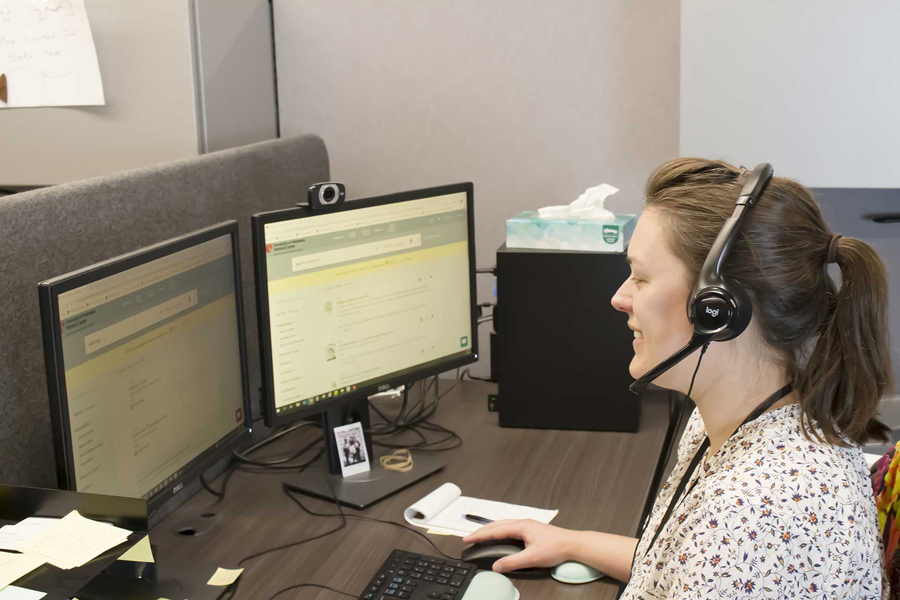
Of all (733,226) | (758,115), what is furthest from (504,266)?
(733,226)

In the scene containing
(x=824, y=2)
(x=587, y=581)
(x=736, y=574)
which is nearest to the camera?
(x=736, y=574)

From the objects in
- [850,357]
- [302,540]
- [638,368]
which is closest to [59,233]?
[302,540]

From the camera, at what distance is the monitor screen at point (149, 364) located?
3.20 feet

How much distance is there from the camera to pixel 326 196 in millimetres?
1306

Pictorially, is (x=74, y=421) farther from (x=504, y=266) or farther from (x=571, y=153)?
(x=571, y=153)

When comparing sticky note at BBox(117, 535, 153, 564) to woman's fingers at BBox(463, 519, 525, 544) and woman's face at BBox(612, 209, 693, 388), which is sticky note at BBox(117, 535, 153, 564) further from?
woman's face at BBox(612, 209, 693, 388)

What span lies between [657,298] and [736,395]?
0.13 meters

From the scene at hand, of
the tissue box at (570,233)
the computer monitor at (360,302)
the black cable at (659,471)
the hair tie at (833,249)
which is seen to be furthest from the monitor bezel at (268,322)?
the hair tie at (833,249)

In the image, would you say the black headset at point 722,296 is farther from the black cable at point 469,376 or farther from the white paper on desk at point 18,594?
the black cable at point 469,376

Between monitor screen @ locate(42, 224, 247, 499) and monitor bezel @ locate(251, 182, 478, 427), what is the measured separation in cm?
4

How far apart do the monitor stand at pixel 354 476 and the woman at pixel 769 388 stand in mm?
459

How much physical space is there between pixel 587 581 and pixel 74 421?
0.65m

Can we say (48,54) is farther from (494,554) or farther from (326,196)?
(494,554)

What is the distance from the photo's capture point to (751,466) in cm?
86
